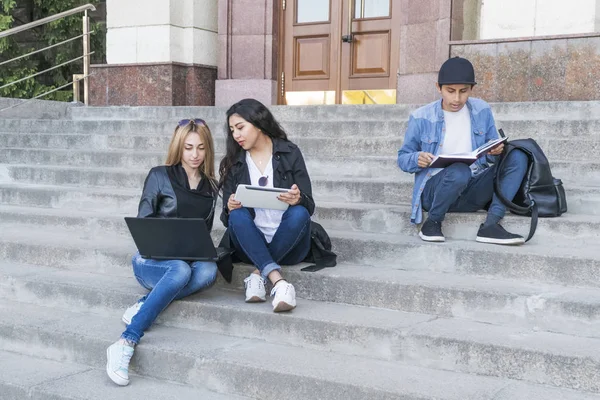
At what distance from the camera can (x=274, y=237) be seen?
4562 mm

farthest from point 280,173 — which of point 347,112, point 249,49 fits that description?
point 249,49

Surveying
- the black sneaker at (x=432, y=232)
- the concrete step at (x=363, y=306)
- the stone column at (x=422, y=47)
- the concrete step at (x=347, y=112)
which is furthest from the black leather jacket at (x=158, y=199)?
the stone column at (x=422, y=47)

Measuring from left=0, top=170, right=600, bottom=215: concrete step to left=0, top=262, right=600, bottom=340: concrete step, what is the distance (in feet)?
3.48

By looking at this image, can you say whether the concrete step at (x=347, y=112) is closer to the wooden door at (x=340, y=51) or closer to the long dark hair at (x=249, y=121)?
the wooden door at (x=340, y=51)

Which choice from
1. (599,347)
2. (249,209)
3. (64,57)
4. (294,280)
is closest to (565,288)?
(599,347)

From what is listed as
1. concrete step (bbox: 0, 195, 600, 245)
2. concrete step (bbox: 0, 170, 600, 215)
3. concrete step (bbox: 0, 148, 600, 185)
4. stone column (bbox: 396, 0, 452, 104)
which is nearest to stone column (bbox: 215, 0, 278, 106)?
stone column (bbox: 396, 0, 452, 104)

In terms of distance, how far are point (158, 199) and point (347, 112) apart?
328 centimetres

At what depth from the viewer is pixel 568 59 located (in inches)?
296

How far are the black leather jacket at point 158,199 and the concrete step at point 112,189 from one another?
63.8 inches

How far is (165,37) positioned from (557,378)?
7533 millimetres

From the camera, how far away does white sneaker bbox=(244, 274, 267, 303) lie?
4.41m

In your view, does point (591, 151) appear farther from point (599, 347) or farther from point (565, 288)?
point (599, 347)

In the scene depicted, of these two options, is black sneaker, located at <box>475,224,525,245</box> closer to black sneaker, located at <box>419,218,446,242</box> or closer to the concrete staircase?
the concrete staircase

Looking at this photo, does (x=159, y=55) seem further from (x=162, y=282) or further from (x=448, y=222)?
(x=162, y=282)
